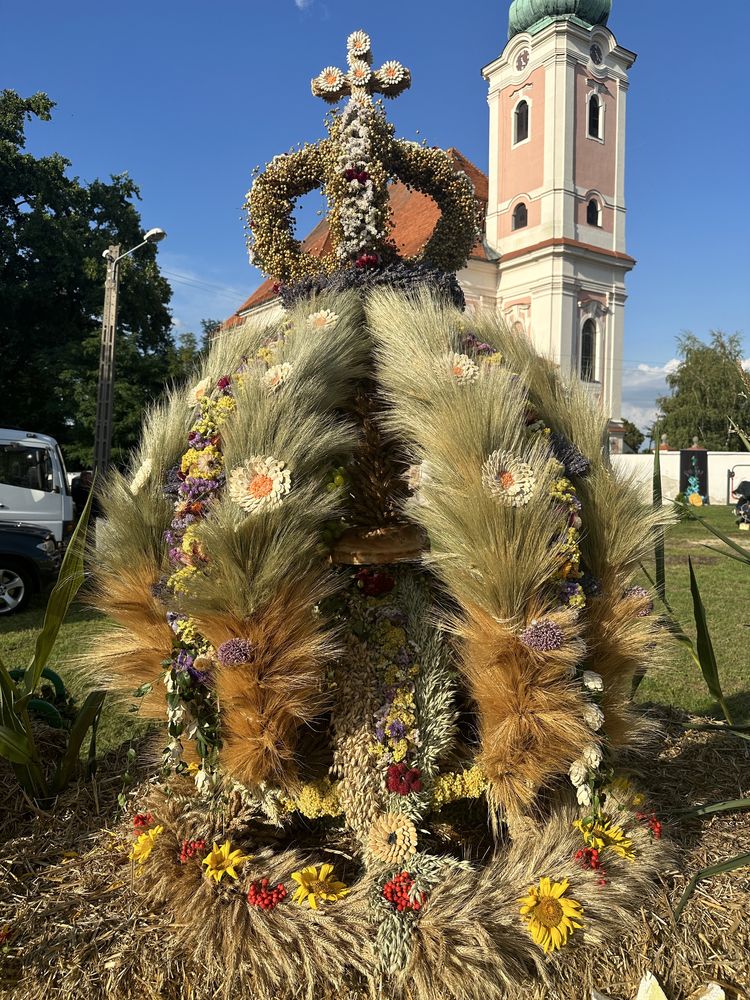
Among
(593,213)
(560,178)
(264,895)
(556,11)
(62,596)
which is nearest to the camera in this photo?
(264,895)

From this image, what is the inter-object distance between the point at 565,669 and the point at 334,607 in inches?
25.1

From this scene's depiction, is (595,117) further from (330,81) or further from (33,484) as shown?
(330,81)

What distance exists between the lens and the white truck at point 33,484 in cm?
837

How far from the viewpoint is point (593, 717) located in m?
1.72

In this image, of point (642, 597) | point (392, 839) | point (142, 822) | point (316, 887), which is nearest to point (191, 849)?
point (142, 822)

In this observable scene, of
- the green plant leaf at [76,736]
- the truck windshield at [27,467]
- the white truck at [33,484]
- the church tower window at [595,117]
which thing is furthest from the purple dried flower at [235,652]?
the church tower window at [595,117]

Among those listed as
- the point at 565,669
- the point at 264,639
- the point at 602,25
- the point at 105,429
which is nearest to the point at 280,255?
the point at 264,639

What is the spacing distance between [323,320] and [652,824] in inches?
69.4

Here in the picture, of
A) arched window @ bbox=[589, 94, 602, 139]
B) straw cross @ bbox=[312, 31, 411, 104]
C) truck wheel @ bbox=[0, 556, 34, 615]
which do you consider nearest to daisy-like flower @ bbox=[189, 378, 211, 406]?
straw cross @ bbox=[312, 31, 411, 104]

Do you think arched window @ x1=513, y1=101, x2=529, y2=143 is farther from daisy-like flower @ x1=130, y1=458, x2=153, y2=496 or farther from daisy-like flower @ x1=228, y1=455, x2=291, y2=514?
daisy-like flower @ x1=228, y1=455, x2=291, y2=514

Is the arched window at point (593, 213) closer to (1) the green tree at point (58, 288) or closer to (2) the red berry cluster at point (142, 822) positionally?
(1) the green tree at point (58, 288)

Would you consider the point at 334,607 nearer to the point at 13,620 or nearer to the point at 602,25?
the point at 13,620

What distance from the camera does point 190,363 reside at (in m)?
2.29

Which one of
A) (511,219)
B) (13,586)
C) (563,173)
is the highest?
(563,173)
